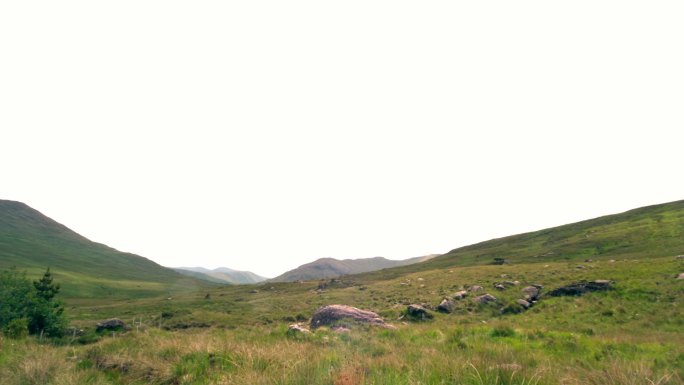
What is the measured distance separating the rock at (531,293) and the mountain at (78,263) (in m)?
95.7

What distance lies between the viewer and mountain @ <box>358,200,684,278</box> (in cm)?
5481

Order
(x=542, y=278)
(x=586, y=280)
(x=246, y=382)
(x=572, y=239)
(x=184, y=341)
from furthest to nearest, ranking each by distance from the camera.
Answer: (x=572, y=239) < (x=542, y=278) < (x=586, y=280) < (x=184, y=341) < (x=246, y=382)

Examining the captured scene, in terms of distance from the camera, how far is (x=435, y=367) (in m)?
6.55

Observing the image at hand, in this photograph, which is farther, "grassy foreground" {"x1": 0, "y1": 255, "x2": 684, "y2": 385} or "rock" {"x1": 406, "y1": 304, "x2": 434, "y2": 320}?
"rock" {"x1": 406, "y1": 304, "x2": 434, "y2": 320}

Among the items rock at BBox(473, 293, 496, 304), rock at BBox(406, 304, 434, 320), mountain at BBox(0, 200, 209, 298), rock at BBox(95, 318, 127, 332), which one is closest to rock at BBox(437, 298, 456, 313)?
rock at BBox(406, 304, 434, 320)

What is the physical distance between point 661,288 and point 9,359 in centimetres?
4034

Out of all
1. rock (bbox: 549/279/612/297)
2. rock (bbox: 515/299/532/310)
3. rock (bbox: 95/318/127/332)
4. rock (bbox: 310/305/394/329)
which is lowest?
rock (bbox: 515/299/532/310)

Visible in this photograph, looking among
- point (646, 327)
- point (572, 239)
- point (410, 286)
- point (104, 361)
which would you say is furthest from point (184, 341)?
point (572, 239)

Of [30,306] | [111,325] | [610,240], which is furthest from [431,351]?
[610,240]

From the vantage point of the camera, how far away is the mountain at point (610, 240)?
5481 cm

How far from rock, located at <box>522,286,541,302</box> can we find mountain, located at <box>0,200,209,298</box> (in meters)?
95.7

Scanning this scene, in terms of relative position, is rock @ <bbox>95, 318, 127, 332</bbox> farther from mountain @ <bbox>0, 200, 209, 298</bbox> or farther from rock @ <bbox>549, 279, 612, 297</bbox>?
mountain @ <bbox>0, 200, 209, 298</bbox>

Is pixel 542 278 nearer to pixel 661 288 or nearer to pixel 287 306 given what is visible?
pixel 661 288

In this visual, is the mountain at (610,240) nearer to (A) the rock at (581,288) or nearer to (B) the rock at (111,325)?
(A) the rock at (581,288)
